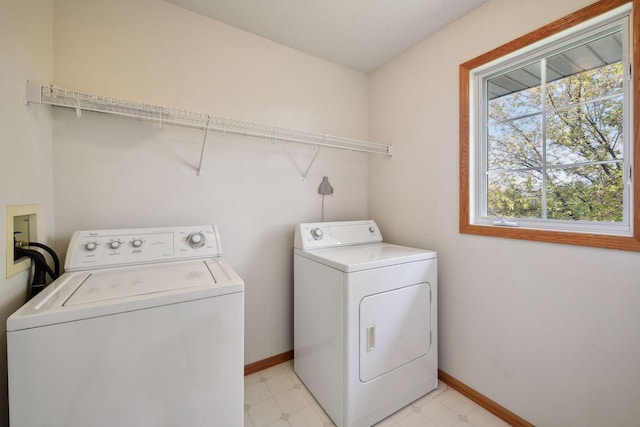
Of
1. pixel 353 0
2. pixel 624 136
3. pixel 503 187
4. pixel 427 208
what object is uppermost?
pixel 353 0

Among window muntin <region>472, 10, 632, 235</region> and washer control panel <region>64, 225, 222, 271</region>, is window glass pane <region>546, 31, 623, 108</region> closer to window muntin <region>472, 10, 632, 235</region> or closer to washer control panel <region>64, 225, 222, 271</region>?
window muntin <region>472, 10, 632, 235</region>

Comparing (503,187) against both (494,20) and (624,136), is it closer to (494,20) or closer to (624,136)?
(624,136)

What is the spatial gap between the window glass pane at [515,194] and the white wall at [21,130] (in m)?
2.44

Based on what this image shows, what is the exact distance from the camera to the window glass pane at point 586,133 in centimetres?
122

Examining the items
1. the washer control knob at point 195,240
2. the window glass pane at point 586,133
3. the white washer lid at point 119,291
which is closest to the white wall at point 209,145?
the washer control knob at point 195,240

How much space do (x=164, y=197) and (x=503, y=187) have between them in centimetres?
218

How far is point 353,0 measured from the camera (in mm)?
1583

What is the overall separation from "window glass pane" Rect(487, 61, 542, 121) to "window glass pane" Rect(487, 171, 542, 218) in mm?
380

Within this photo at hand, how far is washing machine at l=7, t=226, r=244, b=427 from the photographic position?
0.80m

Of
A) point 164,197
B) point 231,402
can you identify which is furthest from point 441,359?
point 164,197

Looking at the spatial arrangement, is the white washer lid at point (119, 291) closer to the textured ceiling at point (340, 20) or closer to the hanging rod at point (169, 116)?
the hanging rod at point (169, 116)

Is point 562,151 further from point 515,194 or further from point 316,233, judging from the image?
point 316,233

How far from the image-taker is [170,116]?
5.19ft

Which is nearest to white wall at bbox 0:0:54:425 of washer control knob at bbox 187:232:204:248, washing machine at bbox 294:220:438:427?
washer control knob at bbox 187:232:204:248
